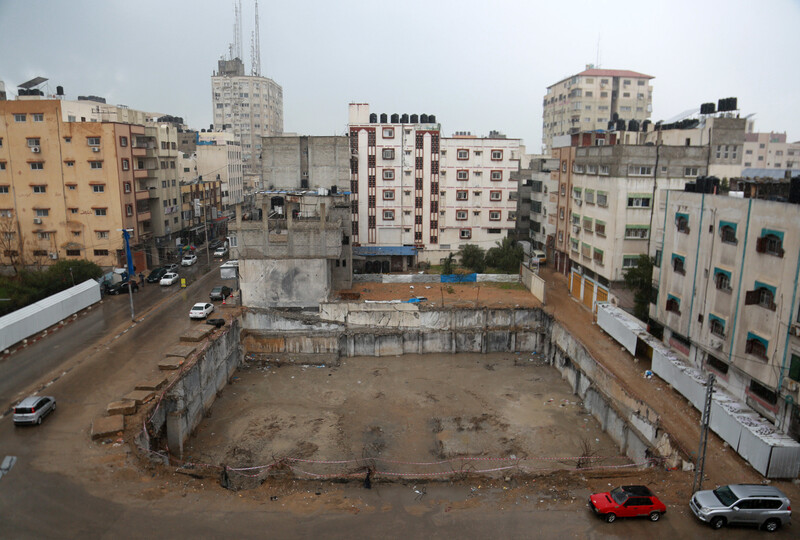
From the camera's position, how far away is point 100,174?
50312mm

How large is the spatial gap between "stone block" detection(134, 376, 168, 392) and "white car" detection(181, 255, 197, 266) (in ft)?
102

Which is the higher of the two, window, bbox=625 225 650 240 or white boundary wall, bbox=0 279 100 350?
window, bbox=625 225 650 240

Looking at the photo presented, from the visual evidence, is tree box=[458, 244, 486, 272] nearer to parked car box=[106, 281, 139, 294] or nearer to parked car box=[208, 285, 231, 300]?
parked car box=[208, 285, 231, 300]

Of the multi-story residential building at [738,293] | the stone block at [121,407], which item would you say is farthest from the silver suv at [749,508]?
the stone block at [121,407]

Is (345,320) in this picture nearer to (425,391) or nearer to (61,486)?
(425,391)

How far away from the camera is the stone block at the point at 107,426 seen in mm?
22391

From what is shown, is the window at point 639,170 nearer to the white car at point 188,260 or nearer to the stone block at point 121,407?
the stone block at point 121,407

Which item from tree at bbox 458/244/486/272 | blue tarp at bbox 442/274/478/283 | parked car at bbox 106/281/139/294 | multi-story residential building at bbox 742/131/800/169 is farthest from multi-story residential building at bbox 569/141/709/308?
multi-story residential building at bbox 742/131/800/169

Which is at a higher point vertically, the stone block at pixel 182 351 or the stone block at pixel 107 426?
the stone block at pixel 182 351

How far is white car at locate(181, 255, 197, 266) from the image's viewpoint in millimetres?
56500

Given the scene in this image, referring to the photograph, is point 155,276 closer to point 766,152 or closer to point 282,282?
point 282,282

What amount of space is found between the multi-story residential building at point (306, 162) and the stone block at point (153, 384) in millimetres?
27732

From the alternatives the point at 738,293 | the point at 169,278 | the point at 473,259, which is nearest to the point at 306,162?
A: the point at 169,278

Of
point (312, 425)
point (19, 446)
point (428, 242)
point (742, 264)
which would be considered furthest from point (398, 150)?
point (19, 446)
